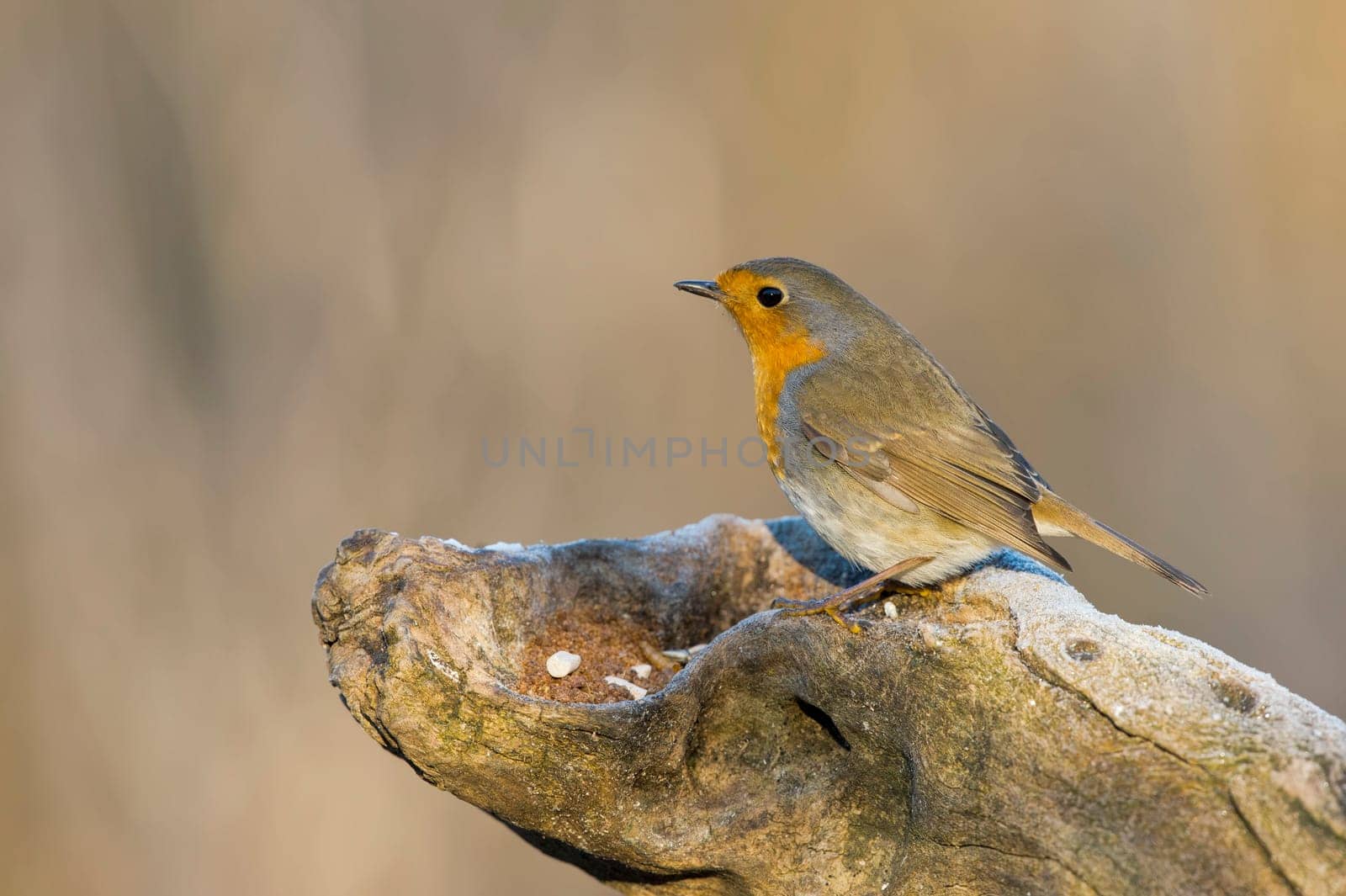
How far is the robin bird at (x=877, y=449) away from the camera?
266 cm

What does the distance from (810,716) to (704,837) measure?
1.03 feet

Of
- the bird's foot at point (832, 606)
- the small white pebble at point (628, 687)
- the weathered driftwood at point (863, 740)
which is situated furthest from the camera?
the small white pebble at point (628, 687)

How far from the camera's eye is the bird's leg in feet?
7.77

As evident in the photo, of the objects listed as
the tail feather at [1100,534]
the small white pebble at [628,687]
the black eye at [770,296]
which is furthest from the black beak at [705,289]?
the small white pebble at [628,687]

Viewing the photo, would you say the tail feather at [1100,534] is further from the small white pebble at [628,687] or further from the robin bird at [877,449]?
the small white pebble at [628,687]

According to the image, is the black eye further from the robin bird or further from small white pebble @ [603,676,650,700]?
small white pebble @ [603,676,650,700]

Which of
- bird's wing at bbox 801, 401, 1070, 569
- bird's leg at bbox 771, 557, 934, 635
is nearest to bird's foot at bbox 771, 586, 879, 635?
bird's leg at bbox 771, 557, 934, 635

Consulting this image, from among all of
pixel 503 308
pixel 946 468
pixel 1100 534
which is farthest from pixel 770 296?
pixel 503 308

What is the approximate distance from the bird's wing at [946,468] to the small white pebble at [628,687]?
729 mm

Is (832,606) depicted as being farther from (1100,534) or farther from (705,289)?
(705,289)

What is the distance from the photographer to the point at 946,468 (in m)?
2.79

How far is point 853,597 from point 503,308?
2.63 meters

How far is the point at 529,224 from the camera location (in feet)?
15.9

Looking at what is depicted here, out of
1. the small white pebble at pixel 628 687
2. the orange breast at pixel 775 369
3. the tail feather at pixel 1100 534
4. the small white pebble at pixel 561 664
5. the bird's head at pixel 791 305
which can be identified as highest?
the bird's head at pixel 791 305
